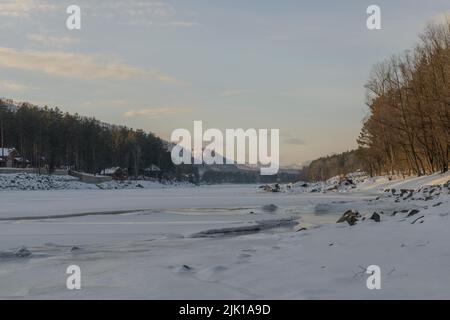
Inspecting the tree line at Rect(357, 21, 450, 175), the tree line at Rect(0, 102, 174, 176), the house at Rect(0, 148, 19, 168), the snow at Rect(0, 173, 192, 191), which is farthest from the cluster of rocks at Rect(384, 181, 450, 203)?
the tree line at Rect(0, 102, 174, 176)

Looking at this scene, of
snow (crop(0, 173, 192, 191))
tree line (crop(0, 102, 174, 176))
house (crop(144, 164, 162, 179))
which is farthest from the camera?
house (crop(144, 164, 162, 179))

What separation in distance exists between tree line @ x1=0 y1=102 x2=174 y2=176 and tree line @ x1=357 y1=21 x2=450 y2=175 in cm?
6640

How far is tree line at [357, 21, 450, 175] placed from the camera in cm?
4262

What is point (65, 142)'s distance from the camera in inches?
4245

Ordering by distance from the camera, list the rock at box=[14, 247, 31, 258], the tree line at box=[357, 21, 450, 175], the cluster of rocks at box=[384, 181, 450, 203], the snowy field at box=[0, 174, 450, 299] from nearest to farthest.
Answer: the snowy field at box=[0, 174, 450, 299], the rock at box=[14, 247, 31, 258], the cluster of rocks at box=[384, 181, 450, 203], the tree line at box=[357, 21, 450, 175]

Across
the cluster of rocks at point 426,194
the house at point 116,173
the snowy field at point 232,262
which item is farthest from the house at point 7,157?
the snowy field at point 232,262

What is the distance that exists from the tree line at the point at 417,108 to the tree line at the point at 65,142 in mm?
66404

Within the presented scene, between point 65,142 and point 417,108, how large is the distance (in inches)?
3141

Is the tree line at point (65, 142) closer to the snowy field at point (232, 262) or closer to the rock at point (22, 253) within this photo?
the snowy field at point (232, 262)

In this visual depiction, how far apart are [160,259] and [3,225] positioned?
10480 mm

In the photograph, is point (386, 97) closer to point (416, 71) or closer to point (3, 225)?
point (416, 71)

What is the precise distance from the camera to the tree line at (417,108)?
4262 centimetres

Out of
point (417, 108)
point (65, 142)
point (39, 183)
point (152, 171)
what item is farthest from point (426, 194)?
point (152, 171)

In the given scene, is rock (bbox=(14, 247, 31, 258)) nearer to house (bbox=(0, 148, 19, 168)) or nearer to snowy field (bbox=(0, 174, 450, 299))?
snowy field (bbox=(0, 174, 450, 299))
